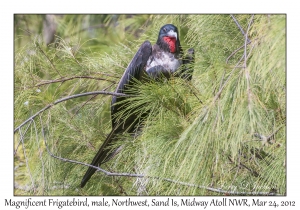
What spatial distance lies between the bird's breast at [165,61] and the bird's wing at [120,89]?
35mm

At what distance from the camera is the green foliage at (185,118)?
167cm

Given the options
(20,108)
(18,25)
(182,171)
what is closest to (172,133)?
(182,171)

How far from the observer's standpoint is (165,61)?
2.75 metres

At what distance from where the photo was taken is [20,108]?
232 cm

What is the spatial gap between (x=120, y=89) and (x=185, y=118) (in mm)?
705

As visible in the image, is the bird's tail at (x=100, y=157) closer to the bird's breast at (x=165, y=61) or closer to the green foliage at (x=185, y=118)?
the green foliage at (x=185, y=118)

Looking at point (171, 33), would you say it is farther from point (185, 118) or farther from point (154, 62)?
point (185, 118)

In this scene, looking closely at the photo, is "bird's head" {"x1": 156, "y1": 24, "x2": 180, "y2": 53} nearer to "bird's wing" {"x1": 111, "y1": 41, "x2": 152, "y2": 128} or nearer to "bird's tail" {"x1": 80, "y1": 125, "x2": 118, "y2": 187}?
"bird's wing" {"x1": 111, "y1": 41, "x2": 152, "y2": 128}

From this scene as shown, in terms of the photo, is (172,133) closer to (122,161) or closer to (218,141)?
(218,141)

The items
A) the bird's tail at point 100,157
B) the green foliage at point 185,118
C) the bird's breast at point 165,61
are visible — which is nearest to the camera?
the green foliage at point 185,118

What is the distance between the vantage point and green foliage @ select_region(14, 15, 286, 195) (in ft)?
5.49

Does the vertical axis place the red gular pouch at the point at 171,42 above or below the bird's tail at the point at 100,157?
above

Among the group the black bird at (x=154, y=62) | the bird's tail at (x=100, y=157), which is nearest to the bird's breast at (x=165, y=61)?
the black bird at (x=154, y=62)
